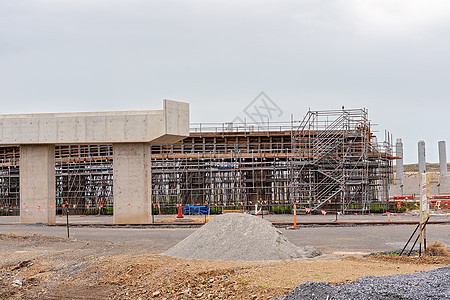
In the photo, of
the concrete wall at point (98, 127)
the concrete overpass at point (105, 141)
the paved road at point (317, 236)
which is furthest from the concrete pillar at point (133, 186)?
the paved road at point (317, 236)

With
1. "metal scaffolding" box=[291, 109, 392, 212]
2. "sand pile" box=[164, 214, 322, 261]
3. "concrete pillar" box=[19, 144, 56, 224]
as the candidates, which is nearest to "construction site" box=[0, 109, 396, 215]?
"metal scaffolding" box=[291, 109, 392, 212]

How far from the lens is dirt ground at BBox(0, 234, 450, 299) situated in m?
11.2

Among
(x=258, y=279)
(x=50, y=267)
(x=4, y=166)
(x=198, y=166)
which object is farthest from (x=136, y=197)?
(x=4, y=166)

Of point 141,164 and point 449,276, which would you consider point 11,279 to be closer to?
point 449,276

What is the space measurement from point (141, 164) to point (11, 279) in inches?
638

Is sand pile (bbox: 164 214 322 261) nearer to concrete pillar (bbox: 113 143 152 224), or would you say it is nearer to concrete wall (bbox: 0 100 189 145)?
concrete wall (bbox: 0 100 189 145)

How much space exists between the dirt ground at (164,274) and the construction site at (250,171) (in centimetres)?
2364

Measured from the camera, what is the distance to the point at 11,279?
1417cm

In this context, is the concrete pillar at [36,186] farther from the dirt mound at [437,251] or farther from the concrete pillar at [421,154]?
the concrete pillar at [421,154]

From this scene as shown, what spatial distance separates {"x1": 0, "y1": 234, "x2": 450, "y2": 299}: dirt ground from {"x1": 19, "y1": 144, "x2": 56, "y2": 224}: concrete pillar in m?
14.4

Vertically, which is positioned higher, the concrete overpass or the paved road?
the concrete overpass

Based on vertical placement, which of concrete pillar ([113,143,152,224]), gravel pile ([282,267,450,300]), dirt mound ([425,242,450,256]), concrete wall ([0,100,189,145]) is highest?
concrete wall ([0,100,189,145])

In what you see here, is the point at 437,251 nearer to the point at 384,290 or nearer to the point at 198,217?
the point at 384,290

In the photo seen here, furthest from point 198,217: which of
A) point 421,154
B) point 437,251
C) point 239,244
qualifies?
point 421,154
